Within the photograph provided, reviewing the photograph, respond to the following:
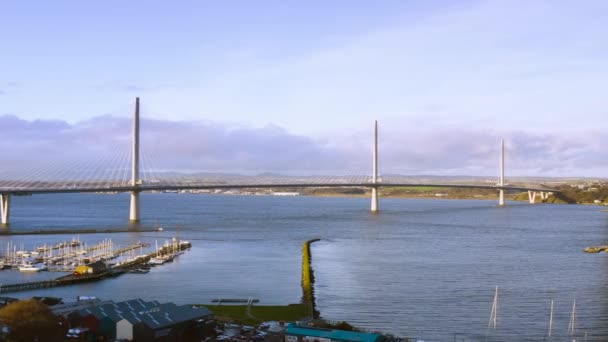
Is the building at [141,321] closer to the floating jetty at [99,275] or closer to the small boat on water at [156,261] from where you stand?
the floating jetty at [99,275]

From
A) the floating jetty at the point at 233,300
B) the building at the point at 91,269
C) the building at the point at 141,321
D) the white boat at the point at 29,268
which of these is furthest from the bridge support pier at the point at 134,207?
the building at the point at 141,321

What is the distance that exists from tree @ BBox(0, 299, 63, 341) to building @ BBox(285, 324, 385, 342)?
8.92ft

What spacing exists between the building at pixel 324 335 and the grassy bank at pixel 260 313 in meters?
1.30

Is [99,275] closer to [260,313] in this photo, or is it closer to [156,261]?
[156,261]

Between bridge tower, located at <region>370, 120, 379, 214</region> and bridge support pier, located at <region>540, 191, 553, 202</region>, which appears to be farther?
bridge support pier, located at <region>540, 191, 553, 202</region>

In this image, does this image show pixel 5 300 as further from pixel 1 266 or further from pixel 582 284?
pixel 582 284

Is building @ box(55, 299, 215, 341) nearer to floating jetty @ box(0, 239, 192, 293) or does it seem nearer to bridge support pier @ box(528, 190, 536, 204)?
floating jetty @ box(0, 239, 192, 293)

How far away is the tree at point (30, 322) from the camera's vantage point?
7.50 meters

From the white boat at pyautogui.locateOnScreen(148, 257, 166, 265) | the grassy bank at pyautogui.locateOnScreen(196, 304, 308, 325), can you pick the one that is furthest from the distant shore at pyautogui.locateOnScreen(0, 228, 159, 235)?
the grassy bank at pyautogui.locateOnScreen(196, 304, 308, 325)

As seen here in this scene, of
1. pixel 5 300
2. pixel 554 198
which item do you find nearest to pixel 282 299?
pixel 5 300

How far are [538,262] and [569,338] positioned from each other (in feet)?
26.2

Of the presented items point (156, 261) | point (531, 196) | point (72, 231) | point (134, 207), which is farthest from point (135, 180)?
point (531, 196)

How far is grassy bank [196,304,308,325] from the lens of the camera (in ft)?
32.1

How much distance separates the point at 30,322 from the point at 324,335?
3.33m
